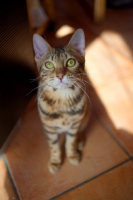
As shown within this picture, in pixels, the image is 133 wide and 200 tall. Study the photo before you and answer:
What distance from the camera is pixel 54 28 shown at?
6.62 ft

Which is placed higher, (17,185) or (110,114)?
(110,114)

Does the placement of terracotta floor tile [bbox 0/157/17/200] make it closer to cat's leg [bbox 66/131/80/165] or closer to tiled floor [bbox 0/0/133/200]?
tiled floor [bbox 0/0/133/200]

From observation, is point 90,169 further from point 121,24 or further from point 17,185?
point 121,24

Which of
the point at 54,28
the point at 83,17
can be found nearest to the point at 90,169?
the point at 54,28

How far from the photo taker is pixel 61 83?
2.65ft

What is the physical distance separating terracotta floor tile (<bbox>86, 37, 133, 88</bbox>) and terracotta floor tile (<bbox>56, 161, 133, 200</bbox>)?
0.63 metres

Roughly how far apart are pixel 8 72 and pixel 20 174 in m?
0.48

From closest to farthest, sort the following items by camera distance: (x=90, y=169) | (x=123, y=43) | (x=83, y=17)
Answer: (x=90, y=169), (x=123, y=43), (x=83, y=17)

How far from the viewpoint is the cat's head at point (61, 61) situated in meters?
0.81

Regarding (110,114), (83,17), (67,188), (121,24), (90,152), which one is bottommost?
(67,188)

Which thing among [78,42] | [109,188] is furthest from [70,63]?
[109,188]

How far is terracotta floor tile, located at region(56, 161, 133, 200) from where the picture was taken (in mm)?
938

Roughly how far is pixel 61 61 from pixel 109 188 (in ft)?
1.94

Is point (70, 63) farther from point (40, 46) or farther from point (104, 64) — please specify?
point (104, 64)
